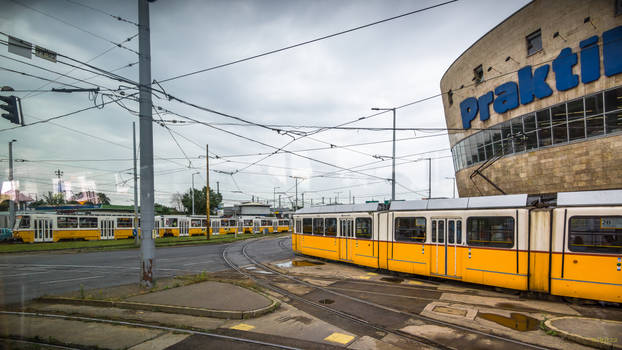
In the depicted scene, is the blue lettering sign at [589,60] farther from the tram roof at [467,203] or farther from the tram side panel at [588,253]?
the tram side panel at [588,253]

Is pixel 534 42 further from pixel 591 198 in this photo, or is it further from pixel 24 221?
pixel 24 221

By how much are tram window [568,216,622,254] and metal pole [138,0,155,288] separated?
12919 millimetres

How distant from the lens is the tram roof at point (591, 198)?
807 centimetres

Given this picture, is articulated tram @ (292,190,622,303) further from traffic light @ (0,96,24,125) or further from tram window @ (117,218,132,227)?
tram window @ (117,218,132,227)

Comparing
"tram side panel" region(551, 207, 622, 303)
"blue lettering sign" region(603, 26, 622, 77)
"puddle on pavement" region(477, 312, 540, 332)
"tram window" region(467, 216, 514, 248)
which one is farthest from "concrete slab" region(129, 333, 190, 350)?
"blue lettering sign" region(603, 26, 622, 77)

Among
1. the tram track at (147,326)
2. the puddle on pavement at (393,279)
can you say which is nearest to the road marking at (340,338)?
the tram track at (147,326)

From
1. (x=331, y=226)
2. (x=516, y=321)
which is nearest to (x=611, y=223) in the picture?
(x=516, y=321)

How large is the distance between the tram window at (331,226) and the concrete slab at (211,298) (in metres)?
7.17

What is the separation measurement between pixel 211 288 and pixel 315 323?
14.1ft

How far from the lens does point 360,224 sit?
14.5m

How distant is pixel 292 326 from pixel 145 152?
7506 mm

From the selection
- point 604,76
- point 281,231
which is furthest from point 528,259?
point 281,231

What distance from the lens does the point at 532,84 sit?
20.3 metres

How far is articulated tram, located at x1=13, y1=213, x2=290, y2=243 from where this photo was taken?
28.0m
